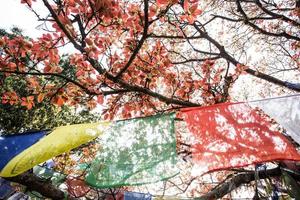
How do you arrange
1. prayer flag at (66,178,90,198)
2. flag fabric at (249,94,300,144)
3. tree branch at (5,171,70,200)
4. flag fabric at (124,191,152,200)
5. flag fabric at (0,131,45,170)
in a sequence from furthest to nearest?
prayer flag at (66,178,90,198) → flag fabric at (124,191,152,200) → flag fabric at (0,131,45,170) → tree branch at (5,171,70,200) → flag fabric at (249,94,300,144)

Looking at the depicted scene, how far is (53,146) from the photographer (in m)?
3.46

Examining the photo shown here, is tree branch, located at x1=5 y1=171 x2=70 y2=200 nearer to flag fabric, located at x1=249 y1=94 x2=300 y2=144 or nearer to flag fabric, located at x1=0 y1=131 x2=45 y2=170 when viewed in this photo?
flag fabric, located at x1=0 y1=131 x2=45 y2=170

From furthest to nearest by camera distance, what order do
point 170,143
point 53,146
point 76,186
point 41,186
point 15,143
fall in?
point 76,186
point 15,143
point 41,186
point 53,146
point 170,143

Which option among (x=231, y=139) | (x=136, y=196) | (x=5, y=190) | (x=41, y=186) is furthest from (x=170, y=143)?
(x=5, y=190)

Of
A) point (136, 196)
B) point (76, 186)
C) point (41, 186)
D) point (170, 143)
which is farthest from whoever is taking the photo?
point (76, 186)

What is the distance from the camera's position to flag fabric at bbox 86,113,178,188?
9.81 feet

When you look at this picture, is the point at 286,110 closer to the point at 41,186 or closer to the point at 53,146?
the point at 53,146

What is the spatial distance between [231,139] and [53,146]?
1.94 metres

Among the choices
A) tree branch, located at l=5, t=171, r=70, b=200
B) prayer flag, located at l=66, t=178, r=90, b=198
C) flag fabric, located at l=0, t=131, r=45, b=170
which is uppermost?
flag fabric, located at l=0, t=131, r=45, b=170

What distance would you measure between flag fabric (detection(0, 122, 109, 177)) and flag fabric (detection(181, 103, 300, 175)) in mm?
1148

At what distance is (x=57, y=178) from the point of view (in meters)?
5.41

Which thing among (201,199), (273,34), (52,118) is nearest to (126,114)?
(201,199)

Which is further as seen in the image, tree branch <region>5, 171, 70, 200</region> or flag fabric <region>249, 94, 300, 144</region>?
tree branch <region>5, 171, 70, 200</region>

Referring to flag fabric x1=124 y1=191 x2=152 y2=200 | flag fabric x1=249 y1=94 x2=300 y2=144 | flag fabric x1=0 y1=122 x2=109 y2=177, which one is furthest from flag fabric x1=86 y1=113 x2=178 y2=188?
flag fabric x1=124 y1=191 x2=152 y2=200
